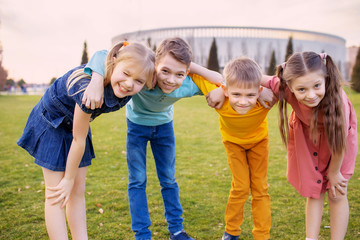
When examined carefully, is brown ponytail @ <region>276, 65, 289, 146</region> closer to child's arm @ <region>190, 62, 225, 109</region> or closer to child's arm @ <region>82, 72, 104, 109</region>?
child's arm @ <region>190, 62, 225, 109</region>

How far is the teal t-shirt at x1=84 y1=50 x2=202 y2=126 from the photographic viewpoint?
261 centimetres

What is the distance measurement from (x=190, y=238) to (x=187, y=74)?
160cm

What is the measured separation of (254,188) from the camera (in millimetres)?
2842

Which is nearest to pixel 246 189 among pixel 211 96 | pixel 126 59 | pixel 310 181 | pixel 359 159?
pixel 310 181

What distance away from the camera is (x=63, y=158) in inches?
90.8

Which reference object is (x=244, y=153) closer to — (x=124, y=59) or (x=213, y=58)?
(x=124, y=59)

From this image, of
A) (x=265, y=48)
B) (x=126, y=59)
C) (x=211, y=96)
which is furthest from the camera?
(x=265, y=48)

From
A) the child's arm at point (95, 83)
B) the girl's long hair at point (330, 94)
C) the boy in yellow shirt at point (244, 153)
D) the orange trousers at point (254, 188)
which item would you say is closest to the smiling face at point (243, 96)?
the boy in yellow shirt at point (244, 153)

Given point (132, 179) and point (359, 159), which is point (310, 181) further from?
point (359, 159)

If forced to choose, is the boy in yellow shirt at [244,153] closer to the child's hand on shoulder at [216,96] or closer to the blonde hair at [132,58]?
the child's hand on shoulder at [216,96]

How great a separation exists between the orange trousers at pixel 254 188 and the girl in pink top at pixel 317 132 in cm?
27

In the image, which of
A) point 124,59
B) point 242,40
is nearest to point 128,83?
point 124,59

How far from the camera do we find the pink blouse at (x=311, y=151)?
2535 millimetres

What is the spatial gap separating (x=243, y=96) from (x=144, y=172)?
1.17m
